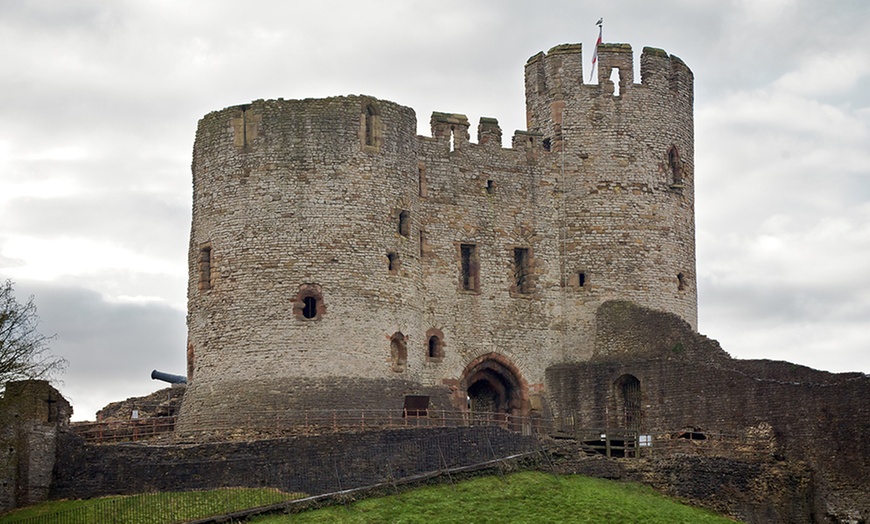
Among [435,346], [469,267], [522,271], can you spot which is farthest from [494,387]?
[469,267]

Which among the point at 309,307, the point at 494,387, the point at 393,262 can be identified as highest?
the point at 393,262

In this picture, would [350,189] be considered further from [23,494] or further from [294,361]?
[23,494]

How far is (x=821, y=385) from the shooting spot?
4778 centimetres

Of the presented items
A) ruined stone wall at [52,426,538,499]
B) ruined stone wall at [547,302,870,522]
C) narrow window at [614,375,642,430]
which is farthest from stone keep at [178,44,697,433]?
ruined stone wall at [52,426,538,499]

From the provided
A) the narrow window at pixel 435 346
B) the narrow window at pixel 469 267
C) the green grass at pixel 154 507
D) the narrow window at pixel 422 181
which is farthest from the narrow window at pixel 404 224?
the green grass at pixel 154 507

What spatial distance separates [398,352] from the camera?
5066 centimetres

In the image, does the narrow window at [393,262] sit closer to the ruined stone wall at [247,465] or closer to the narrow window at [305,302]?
the narrow window at [305,302]

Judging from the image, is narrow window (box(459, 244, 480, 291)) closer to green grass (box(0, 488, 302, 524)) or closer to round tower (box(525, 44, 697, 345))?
round tower (box(525, 44, 697, 345))

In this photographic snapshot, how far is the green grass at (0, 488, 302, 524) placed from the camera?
41750 millimetres

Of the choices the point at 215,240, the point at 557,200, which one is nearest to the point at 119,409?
the point at 215,240

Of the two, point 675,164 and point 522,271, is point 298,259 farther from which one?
point 675,164

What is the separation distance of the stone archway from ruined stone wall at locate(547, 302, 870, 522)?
3.71ft

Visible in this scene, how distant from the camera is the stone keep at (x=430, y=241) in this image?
49.5m

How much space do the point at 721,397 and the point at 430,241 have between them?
1010cm
